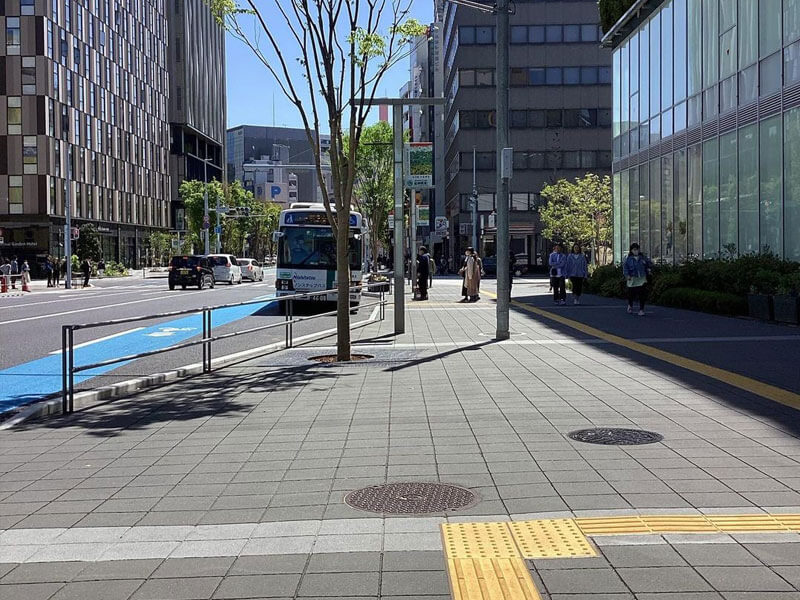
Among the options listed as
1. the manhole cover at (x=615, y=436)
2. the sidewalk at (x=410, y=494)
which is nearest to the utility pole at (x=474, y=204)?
the sidewalk at (x=410, y=494)

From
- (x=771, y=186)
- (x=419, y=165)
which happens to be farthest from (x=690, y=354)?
(x=419, y=165)

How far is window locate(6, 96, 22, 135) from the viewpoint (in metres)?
73.4

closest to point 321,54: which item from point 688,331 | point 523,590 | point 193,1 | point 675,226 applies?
point 688,331

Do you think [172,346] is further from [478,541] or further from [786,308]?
[786,308]

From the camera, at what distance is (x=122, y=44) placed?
92312mm

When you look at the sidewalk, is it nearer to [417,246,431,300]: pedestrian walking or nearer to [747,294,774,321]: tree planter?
[747,294,774,321]: tree planter

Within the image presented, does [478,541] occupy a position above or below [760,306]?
below

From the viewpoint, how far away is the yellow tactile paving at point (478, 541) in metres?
4.68

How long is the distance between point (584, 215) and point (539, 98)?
646 inches

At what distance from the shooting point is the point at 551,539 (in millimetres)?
4883

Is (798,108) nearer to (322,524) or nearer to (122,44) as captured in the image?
(322,524)

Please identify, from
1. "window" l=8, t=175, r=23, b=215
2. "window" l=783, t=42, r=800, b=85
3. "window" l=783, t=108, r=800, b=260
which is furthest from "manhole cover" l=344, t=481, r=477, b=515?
"window" l=8, t=175, r=23, b=215

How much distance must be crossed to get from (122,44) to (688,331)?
8507cm

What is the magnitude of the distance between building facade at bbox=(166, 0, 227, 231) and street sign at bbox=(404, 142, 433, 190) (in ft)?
267
